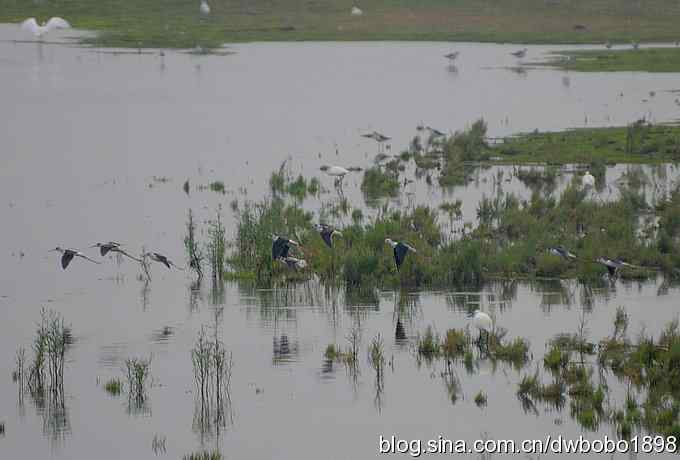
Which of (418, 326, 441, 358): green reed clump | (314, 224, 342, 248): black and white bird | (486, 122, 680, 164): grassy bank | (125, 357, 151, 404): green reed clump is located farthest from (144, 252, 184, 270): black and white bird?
(486, 122, 680, 164): grassy bank

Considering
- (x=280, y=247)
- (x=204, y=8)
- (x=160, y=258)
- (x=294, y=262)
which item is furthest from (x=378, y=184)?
(x=204, y=8)

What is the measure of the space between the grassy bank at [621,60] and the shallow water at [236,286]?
2.76 ft

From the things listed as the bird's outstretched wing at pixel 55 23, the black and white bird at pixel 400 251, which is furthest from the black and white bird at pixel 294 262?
the bird's outstretched wing at pixel 55 23

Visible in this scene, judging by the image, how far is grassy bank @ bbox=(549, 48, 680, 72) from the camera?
156 ft

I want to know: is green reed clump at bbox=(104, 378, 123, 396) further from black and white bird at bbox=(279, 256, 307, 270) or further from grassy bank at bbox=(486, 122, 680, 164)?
grassy bank at bbox=(486, 122, 680, 164)

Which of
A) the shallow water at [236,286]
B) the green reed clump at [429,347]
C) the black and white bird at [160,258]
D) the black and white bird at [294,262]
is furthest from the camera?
the black and white bird at [160,258]

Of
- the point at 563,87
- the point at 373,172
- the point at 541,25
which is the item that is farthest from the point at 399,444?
the point at 541,25

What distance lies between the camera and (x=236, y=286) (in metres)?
17.9

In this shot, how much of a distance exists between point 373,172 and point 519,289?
8.47m

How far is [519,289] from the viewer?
57.2 ft

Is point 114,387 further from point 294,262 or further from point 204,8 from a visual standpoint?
point 204,8

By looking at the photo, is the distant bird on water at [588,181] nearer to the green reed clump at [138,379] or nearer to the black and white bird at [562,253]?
the black and white bird at [562,253]

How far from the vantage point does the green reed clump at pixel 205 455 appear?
1116 centimetres

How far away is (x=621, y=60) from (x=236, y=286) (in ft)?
112
